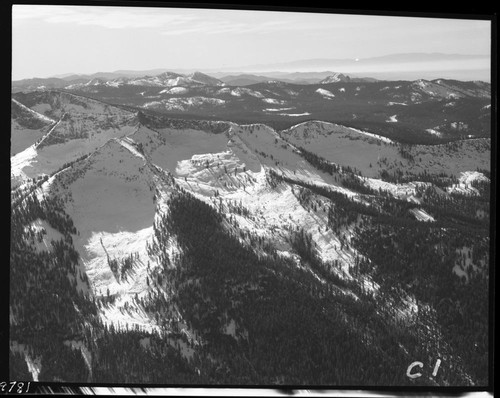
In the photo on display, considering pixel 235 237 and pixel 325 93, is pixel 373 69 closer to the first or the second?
pixel 325 93

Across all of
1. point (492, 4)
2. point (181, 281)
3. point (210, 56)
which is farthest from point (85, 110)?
point (492, 4)

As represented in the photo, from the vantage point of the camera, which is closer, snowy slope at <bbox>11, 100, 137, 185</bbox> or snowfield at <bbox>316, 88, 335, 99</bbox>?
snowy slope at <bbox>11, 100, 137, 185</bbox>

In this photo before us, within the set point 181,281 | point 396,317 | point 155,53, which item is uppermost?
point 155,53

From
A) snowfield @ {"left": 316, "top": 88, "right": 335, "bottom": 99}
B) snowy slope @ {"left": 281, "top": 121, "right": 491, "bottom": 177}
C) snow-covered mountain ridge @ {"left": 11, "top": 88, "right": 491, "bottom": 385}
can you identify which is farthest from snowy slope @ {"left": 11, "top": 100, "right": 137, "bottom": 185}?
snowfield @ {"left": 316, "top": 88, "right": 335, "bottom": 99}

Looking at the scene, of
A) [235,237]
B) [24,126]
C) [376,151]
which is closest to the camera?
[24,126]

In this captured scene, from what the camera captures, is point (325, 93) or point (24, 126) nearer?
point (24, 126)

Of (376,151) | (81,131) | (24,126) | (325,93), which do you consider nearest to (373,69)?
(325,93)

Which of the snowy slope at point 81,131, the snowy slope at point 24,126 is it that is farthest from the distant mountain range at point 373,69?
the snowy slope at point 24,126

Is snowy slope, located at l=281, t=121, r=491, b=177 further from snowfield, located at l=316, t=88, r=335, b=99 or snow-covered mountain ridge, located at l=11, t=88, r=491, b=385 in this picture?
snowfield, located at l=316, t=88, r=335, b=99

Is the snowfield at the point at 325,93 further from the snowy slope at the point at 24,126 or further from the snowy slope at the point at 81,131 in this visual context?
the snowy slope at the point at 24,126

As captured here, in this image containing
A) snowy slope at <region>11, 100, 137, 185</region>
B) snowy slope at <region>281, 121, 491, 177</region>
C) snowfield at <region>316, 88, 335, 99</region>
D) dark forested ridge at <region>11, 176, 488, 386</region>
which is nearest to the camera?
dark forested ridge at <region>11, 176, 488, 386</region>

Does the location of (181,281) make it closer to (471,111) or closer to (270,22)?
(270,22)
